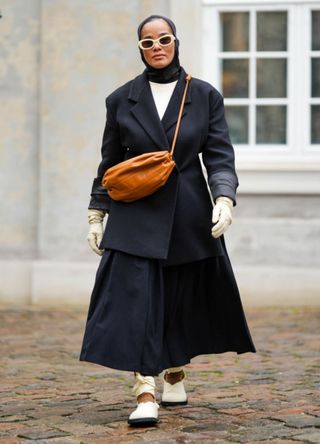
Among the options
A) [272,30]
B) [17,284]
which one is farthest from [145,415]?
[272,30]

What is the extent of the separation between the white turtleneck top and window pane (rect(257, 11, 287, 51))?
5099 mm

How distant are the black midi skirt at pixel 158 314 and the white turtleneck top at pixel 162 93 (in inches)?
27.5

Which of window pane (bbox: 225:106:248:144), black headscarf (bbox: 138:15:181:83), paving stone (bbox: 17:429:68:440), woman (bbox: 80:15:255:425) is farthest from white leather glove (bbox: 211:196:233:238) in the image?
window pane (bbox: 225:106:248:144)

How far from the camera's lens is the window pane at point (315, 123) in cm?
1067

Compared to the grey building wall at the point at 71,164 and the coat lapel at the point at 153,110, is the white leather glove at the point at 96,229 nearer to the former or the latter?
the coat lapel at the point at 153,110

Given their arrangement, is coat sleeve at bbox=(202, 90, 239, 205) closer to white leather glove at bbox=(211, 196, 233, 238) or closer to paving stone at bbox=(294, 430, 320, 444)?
white leather glove at bbox=(211, 196, 233, 238)

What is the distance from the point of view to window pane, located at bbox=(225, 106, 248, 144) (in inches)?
426

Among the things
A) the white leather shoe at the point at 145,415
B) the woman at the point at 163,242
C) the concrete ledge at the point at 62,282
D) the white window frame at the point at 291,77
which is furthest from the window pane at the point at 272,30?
the white leather shoe at the point at 145,415

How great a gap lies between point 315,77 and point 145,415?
18.9 ft

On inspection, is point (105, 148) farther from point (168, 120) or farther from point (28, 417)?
point (28, 417)

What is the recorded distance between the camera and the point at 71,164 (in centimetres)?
1077

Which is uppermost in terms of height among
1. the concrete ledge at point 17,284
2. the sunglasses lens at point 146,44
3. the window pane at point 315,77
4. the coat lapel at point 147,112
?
the window pane at point 315,77

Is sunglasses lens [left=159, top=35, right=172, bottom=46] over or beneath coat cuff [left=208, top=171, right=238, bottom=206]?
over

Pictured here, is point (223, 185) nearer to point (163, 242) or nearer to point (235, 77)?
point (163, 242)
